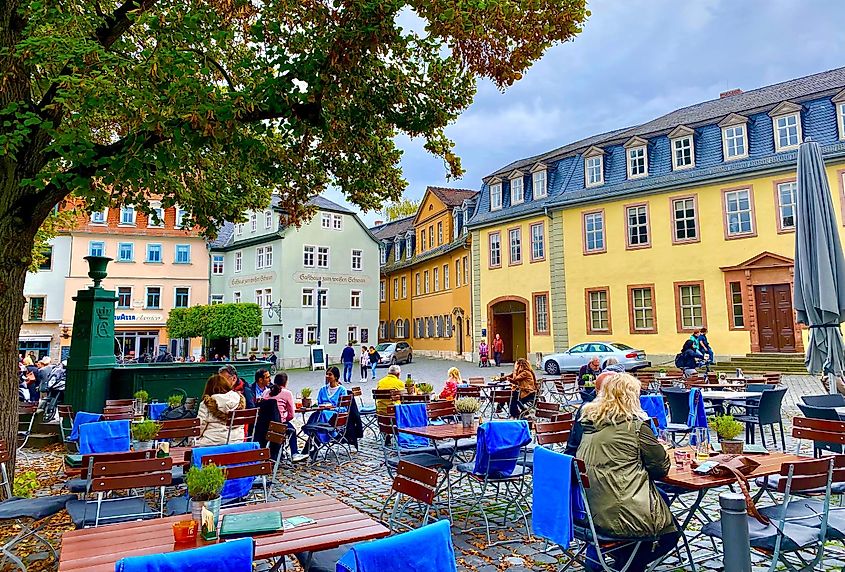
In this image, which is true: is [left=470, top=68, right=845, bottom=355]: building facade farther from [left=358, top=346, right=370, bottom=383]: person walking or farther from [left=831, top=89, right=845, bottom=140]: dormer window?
[left=358, top=346, right=370, bottom=383]: person walking

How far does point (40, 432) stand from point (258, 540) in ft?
36.5

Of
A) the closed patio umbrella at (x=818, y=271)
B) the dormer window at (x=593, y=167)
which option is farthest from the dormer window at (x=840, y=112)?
the closed patio umbrella at (x=818, y=271)

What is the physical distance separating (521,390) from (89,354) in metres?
8.78

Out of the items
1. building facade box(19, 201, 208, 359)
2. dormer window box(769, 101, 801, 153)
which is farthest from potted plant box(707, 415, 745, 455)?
building facade box(19, 201, 208, 359)

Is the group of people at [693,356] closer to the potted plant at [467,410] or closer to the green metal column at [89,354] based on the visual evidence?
the potted plant at [467,410]

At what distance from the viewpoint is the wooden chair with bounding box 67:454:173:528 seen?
4504mm

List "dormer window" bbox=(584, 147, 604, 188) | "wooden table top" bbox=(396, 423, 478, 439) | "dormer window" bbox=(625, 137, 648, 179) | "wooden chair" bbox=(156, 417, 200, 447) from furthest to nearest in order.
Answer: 1. "dormer window" bbox=(584, 147, 604, 188)
2. "dormer window" bbox=(625, 137, 648, 179)
3. "wooden chair" bbox=(156, 417, 200, 447)
4. "wooden table top" bbox=(396, 423, 478, 439)

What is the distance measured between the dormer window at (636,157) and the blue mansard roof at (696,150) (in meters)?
0.22

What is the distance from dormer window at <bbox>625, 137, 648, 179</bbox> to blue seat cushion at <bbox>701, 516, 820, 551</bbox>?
77.9ft

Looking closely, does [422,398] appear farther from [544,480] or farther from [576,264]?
[576,264]

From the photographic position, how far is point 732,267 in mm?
22875

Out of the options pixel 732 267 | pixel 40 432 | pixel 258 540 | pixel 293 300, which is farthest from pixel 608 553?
pixel 293 300

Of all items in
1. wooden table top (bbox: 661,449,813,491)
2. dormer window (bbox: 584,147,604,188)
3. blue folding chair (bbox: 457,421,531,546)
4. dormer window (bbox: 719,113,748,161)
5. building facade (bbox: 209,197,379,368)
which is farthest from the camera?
building facade (bbox: 209,197,379,368)

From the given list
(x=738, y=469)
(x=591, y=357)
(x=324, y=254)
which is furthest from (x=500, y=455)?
(x=324, y=254)
